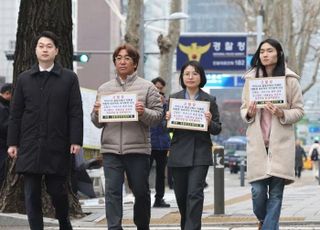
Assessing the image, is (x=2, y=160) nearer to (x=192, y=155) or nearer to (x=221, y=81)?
(x=192, y=155)

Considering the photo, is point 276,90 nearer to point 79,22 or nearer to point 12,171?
point 12,171

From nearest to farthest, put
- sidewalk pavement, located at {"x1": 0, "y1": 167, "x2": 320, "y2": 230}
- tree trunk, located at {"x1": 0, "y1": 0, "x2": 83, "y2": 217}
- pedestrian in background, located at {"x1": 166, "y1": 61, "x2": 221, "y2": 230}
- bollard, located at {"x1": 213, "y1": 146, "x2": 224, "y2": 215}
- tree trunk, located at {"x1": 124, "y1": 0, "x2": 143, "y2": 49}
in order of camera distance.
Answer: pedestrian in background, located at {"x1": 166, "y1": 61, "x2": 221, "y2": 230}
sidewalk pavement, located at {"x1": 0, "y1": 167, "x2": 320, "y2": 230}
tree trunk, located at {"x1": 0, "y1": 0, "x2": 83, "y2": 217}
bollard, located at {"x1": 213, "y1": 146, "x2": 224, "y2": 215}
tree trunk, located at {"x1": 124, "y1": 0, "x2": 143, "y2": 49}

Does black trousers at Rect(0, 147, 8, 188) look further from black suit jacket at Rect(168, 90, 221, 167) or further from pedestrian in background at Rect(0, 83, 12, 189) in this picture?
black suit jacket at Rect(168, 90, 221, 167)

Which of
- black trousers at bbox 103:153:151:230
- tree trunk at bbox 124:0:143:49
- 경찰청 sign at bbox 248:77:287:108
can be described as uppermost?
tree trunk at bbox 124:0:143:49

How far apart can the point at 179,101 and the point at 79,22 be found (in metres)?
85.3

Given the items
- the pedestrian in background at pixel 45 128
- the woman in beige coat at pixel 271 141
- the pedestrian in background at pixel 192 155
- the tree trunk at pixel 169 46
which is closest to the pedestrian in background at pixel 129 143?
the pedestrian in background at pixel 192 155

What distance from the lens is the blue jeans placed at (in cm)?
802

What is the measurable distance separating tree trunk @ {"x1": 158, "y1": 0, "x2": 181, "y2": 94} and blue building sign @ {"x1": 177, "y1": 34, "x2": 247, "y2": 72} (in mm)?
3768

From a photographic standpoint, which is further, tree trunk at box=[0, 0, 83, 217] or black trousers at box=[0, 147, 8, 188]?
black trousers at box=[0, 147, 8, 188]

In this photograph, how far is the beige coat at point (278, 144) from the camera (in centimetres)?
802

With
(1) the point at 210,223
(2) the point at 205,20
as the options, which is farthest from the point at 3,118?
(2) the point at 205,20

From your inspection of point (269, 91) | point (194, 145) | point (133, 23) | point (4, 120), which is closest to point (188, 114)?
point (194, 145)

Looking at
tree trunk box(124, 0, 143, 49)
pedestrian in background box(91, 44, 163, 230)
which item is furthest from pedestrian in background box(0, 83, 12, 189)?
tree trunk box(124, 0, 143, 49)

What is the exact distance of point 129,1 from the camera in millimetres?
22969
